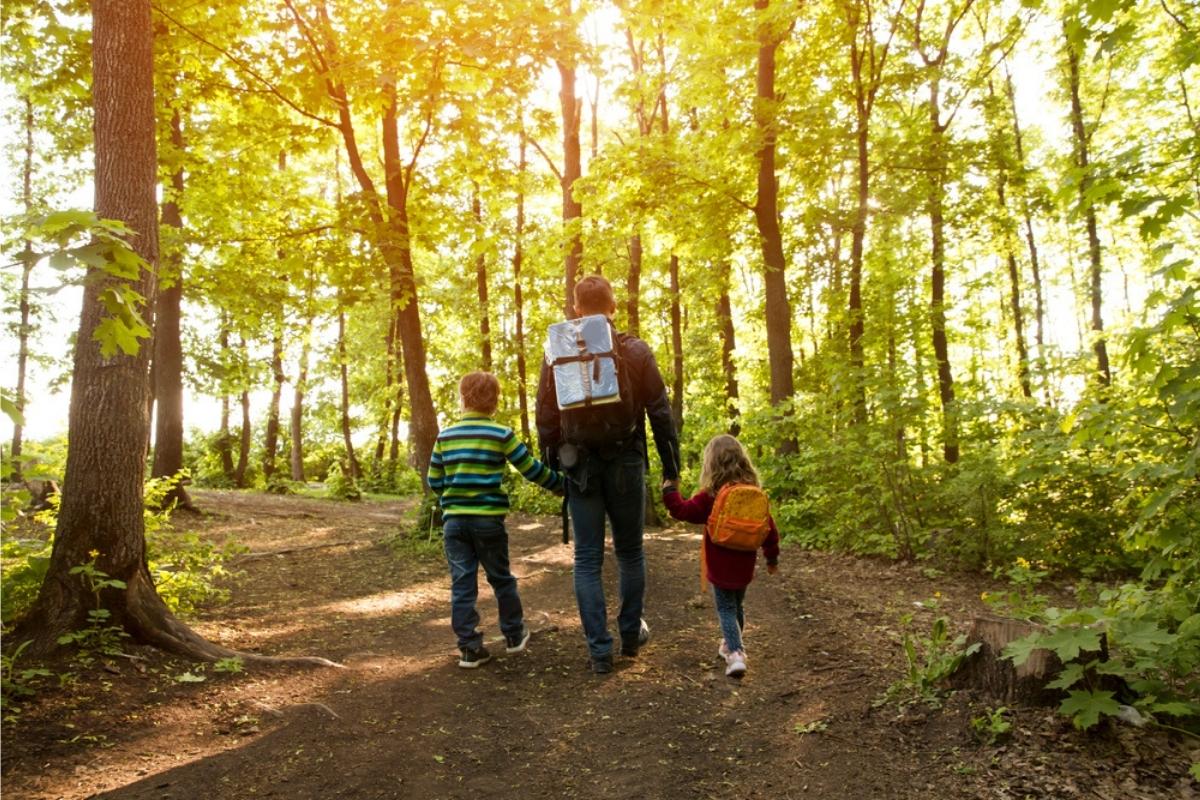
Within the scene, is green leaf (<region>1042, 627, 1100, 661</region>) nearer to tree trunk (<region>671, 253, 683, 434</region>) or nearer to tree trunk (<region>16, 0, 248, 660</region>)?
tree trunk (<region>16, 0, 248, 660</region>)

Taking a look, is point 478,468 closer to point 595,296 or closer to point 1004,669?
point 595,296

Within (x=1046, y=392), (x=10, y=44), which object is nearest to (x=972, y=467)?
(x=1046, y=392)

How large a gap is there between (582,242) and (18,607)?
8784mm

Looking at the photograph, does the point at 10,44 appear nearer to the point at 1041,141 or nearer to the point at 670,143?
the point at 670,143

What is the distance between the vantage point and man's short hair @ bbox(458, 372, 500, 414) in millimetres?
5039

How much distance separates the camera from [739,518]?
4.61 metres

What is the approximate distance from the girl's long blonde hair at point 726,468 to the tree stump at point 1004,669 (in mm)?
1556

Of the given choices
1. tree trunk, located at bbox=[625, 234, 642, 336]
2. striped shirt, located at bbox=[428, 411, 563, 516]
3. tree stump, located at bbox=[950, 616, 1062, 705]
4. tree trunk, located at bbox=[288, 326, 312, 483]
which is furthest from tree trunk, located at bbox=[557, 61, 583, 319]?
tree trunk, located at bbox=[288, 326, 312, 483]

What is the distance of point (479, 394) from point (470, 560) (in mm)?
1140

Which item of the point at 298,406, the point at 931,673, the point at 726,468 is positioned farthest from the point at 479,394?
the point at 298,406

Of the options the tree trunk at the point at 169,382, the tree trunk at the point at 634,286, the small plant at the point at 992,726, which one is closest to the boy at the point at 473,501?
the small plant at the point at 992,726

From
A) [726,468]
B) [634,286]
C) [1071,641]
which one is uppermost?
[634,286]

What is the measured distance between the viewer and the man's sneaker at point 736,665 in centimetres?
459

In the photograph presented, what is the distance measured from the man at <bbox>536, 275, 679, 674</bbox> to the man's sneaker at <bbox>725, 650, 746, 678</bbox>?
2.44 feet
